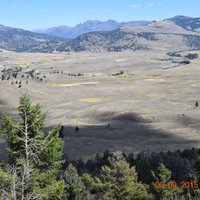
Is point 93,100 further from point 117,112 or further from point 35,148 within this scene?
point 35,148

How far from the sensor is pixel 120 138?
95.4 meters

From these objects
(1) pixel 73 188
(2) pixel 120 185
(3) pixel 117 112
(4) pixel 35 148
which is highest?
(4) pixel 35 148

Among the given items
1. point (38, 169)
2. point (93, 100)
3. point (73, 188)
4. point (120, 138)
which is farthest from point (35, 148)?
point (93, 100)

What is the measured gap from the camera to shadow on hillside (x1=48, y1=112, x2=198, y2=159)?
82.9m

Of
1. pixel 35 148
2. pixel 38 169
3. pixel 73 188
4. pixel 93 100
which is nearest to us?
pixel 38 169

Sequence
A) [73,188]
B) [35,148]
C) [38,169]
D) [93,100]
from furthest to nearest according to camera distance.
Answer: [93,100], [73,188], [35,148], [38,169]

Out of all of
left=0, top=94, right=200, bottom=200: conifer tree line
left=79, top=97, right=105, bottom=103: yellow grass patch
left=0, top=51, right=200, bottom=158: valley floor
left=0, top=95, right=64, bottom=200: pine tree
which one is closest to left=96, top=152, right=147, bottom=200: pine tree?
left=0, top=94, right=200, bottom=200: conifer tree line

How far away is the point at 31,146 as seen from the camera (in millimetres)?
18688

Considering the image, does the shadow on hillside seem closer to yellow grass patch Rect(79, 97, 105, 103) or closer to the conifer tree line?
yellow grass patch Rect(79, 97, 105, 103)

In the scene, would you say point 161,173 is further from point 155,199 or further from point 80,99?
point 80,99

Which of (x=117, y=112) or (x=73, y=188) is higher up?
(x=73, y=188)

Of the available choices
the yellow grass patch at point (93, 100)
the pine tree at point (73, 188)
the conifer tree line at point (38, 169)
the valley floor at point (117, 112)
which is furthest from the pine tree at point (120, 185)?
the yellow grass patch at point (93, 100)

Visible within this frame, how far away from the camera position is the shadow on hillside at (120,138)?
272 feet

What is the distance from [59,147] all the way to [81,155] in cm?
5840
